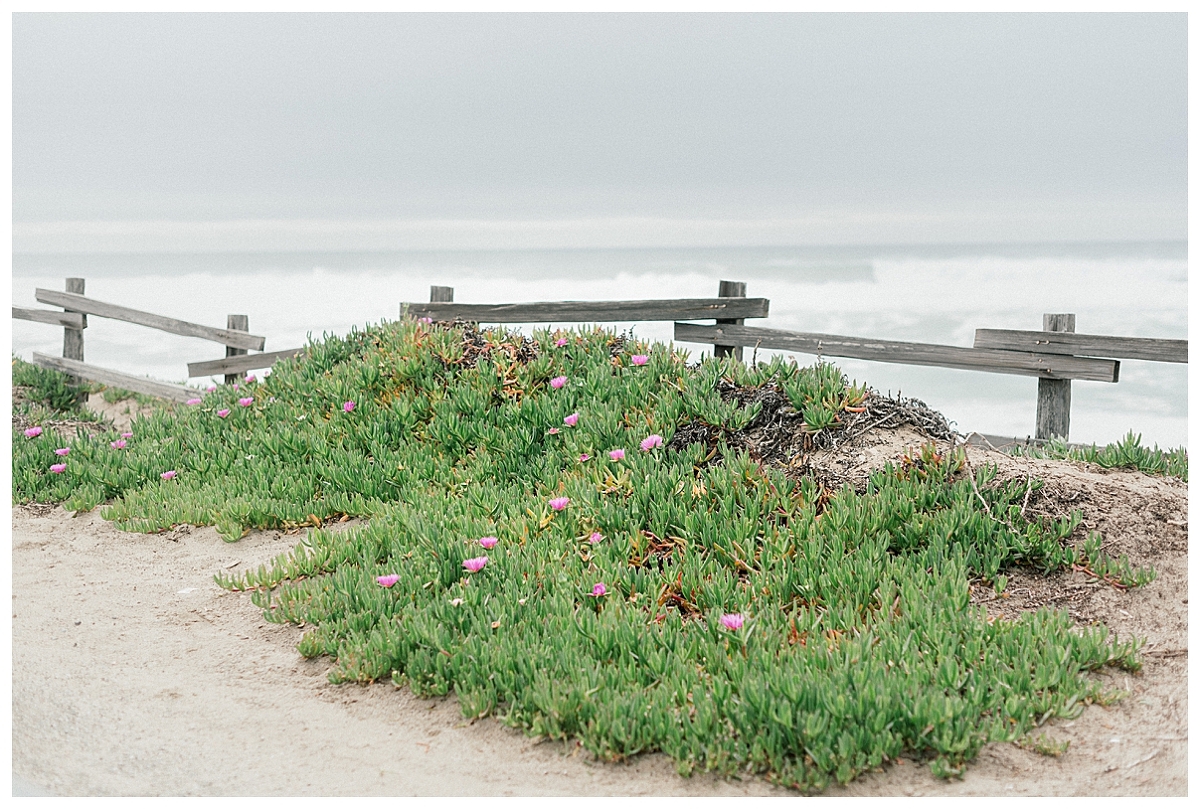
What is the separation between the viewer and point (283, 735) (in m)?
4.18

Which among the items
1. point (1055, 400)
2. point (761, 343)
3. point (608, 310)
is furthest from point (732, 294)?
point (1055, 400)

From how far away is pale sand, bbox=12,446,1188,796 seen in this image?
3.69m

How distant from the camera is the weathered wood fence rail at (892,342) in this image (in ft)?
A: 25.7

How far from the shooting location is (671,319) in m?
9.85

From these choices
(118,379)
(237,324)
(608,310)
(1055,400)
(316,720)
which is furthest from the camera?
(118,379)

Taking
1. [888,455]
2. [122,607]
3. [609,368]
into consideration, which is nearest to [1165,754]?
[888,455]

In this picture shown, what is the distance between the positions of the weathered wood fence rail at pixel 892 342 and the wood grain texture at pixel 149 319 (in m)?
3.10

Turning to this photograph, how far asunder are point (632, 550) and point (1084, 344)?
15.4ft

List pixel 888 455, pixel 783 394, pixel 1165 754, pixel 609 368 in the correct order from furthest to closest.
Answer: pixel 609 368 → pixel 783 394 → pixel 888 455 → pixel 1165 754

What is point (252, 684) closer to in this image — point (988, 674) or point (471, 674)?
point (471, 674)

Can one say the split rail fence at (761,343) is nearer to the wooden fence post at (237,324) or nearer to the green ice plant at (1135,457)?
the wooden fence post at (237,324)

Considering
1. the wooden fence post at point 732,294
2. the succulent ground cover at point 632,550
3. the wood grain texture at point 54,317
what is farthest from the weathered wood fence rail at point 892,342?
the wood grain texture at point 54,317

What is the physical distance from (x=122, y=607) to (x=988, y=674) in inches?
195

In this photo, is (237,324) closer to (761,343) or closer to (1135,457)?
(761,343)
